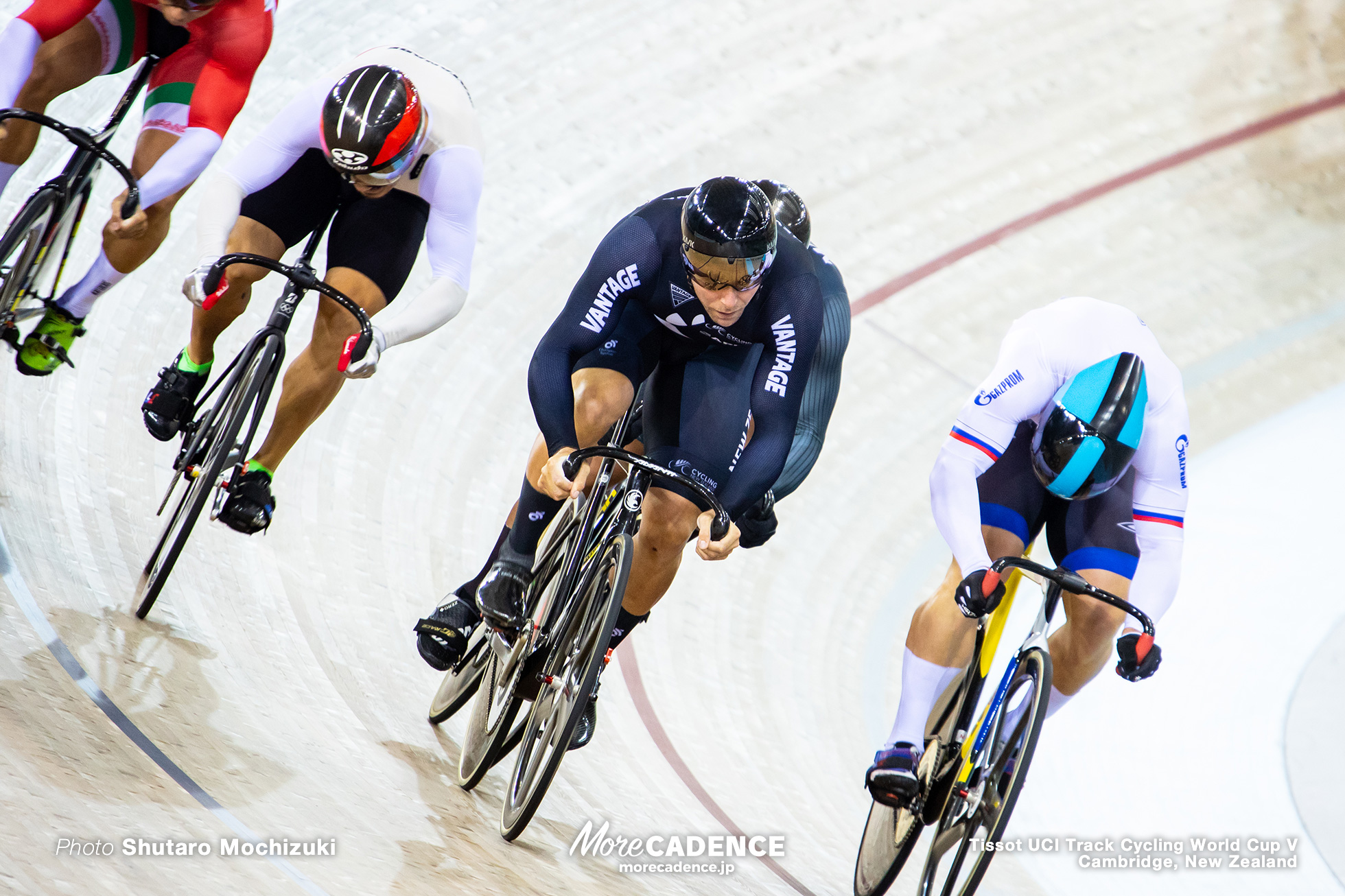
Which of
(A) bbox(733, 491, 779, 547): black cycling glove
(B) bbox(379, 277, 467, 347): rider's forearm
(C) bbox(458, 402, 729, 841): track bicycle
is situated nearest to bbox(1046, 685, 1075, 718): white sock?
(A) bbox(733, 491, 779, 547): black cycling glove

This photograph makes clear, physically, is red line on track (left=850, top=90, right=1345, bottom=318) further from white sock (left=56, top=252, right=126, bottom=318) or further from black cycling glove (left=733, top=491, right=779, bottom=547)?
white sock (left=56, top=252, right=126, bottom=318)

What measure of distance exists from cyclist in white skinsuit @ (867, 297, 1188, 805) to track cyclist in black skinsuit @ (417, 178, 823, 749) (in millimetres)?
427

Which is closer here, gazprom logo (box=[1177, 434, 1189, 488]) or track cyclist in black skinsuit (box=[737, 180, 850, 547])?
gazprom logo (box=[1177, 434, 1189, 488])

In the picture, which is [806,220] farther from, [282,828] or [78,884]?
[78,884]

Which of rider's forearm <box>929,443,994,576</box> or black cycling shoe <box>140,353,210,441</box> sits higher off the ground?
black cycling shoe <box>140,353,210,441</box>

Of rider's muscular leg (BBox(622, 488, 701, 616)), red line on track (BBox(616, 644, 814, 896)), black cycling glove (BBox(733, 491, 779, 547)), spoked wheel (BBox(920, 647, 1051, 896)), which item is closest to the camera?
spoked wheel (BBox(920, 647, 1051, 896))

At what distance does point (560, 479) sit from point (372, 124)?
981 millimetres

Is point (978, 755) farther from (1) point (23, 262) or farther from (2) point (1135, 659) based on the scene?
(1) point (23, 262)

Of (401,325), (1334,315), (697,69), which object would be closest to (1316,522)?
(1334,315)

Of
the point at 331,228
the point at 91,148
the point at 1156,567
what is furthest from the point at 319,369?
the point at 1156,567

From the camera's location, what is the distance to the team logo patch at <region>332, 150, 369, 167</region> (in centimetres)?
297

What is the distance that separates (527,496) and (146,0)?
1.78 meters

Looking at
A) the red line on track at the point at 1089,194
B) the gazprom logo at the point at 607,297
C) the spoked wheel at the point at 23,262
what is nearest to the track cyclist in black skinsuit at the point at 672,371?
the gazprom logo at the point at 607,297

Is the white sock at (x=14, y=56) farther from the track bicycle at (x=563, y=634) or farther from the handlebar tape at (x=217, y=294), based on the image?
the track bicycle at (x=563, y=634)
